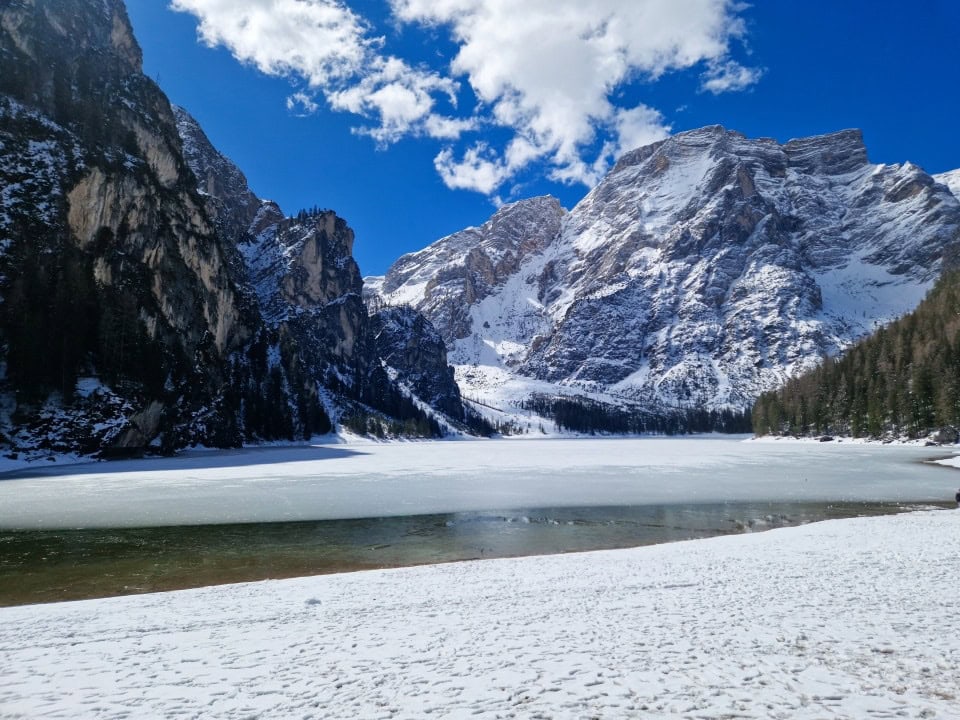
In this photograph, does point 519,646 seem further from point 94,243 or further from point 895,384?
point 895,384

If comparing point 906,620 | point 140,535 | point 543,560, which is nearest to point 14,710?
point 543,560

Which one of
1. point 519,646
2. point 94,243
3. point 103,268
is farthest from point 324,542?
point 94,243

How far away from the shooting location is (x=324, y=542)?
20.0 metres

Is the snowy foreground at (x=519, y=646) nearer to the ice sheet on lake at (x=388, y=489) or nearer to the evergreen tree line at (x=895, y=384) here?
the ice sheet on lake at (x=388, y=489)

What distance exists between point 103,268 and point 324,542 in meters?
72.2

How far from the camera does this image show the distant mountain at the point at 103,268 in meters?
58.7

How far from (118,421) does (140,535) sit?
4951 cm

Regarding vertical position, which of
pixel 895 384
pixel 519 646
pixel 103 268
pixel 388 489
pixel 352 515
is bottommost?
pixel 388 489

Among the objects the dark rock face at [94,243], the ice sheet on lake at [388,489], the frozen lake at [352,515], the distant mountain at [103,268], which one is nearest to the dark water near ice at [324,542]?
the frozen lake at [352,515]

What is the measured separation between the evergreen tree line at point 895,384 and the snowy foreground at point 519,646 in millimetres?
77041

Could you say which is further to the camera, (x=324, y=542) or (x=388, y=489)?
(x=388, y=489)

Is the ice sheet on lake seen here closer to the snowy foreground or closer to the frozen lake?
the frozen lake

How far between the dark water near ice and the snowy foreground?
278 cm

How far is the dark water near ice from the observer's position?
15.0m
